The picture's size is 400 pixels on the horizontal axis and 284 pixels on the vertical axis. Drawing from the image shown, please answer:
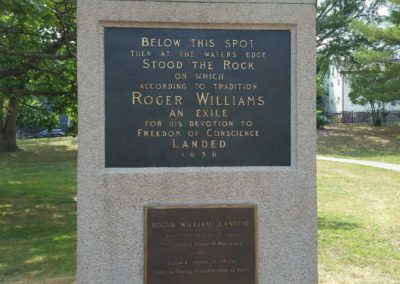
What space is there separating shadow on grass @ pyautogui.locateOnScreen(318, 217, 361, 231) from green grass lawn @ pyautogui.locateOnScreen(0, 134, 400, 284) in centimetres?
2

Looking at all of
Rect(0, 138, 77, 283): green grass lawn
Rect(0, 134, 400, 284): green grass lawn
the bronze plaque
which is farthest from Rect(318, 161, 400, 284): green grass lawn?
Rect(0, 138, 77, 283): green grass lawn

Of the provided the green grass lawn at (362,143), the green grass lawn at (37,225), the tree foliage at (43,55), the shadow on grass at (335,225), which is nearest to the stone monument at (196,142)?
the green grass lawn at (37,225)

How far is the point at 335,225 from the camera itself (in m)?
8.47

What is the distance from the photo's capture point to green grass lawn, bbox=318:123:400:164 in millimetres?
25094

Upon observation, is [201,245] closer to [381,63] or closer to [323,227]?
[323,227]

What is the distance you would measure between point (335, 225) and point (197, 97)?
532cm

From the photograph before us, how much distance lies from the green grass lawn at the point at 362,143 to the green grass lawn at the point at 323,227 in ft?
26.4

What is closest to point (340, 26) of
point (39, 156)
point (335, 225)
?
point (39, 156)

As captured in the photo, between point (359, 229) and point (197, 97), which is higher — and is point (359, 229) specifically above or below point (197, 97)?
below

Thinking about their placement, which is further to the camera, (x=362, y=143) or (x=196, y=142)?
(x=362, y=143)

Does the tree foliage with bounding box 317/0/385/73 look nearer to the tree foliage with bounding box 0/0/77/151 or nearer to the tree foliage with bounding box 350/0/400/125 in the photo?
the tree foliage with bounding box 350/0/400/125

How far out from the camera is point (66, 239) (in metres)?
7.65

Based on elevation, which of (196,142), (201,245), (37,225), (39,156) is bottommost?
(37,225)

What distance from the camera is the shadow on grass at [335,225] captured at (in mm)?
8203
